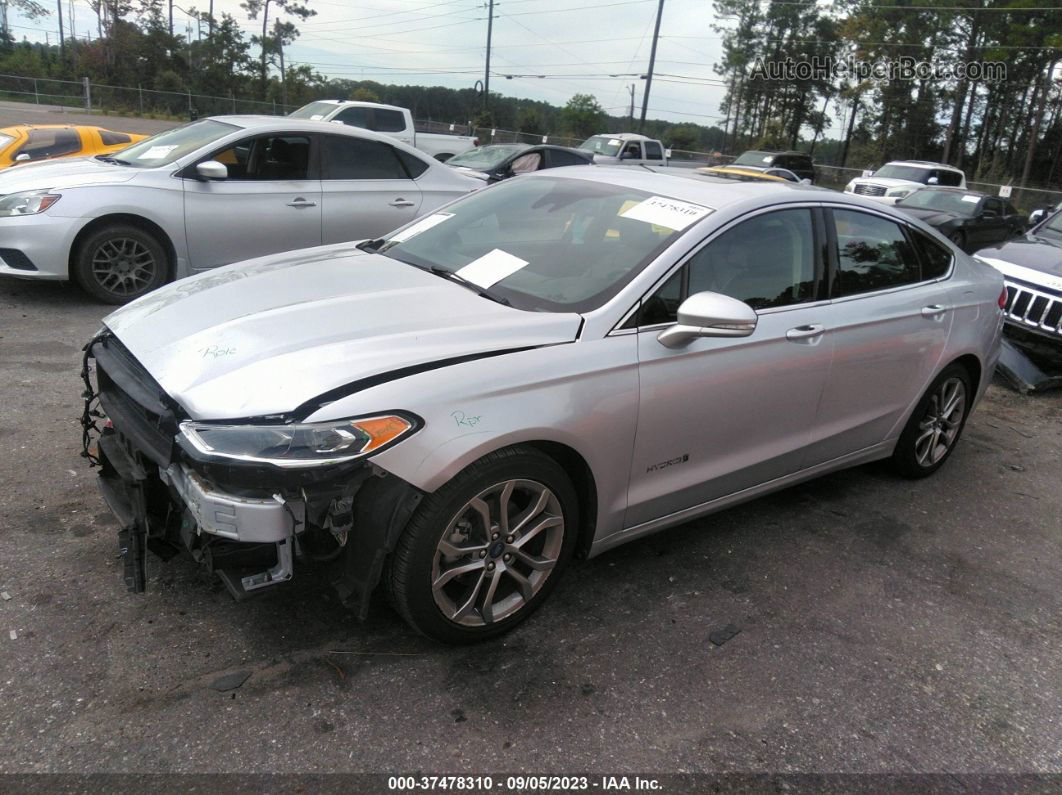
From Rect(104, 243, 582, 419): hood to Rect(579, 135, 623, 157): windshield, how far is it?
1784cm

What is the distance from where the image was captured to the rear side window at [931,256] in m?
4.23

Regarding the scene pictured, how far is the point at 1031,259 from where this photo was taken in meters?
7.07

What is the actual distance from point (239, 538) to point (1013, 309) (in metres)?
6.77

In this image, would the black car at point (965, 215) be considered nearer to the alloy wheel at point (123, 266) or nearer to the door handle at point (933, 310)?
the door handle at point (933, 310)

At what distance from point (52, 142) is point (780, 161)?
21731mm

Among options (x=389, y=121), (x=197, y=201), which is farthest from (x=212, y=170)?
(x=389, y=121)

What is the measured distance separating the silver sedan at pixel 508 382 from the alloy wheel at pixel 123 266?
3.66m

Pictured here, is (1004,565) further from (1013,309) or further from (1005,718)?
(1013,309)

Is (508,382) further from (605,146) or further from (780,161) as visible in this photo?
(780,161)

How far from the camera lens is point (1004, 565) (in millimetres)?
3793

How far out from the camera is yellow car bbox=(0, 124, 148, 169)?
9.09 metres

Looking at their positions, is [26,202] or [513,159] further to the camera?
[513,159]

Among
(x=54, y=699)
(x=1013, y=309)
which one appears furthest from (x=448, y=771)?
(x=1013, y=309)

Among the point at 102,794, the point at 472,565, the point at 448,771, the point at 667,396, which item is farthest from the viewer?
the point at 667,396
